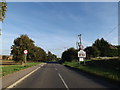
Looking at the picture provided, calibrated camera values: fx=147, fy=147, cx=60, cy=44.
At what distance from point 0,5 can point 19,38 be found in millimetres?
36085

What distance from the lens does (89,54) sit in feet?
249

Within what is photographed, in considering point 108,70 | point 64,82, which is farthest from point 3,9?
point 108,70

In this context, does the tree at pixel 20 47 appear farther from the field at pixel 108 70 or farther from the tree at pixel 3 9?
the tree at pixel 3 9

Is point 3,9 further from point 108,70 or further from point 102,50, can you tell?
point 102,50

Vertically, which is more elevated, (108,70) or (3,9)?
(3,9)

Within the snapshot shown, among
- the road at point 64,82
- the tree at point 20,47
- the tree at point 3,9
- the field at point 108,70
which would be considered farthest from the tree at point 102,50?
the tree at point 3,9

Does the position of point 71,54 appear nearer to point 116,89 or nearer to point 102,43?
point 102,43

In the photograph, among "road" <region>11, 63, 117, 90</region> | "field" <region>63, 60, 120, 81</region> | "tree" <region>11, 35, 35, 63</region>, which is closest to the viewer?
"road" <region>11, 63, 117, 90</region>

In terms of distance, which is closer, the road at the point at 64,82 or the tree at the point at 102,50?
the road at the point at 64,82

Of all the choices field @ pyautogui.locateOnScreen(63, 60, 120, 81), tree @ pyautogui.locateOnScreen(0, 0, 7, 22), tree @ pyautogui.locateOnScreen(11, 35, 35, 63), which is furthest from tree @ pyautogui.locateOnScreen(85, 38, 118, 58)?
tree @ pyautogui.locateOnScreen(0, 0, 7, 22)

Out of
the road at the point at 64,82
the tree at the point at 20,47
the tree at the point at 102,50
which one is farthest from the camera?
the tree at the point at 102,50

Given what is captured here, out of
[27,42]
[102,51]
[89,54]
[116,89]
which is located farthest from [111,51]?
[116,89]

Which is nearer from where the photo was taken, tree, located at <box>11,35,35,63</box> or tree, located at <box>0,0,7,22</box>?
tree, located at <box>0,0,7,22</box>

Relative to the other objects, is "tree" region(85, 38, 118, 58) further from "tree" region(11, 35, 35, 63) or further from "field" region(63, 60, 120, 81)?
"field" region(63, 60, 120, 81)
